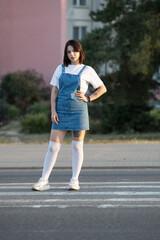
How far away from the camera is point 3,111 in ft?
93.6

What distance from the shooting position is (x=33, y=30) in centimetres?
3341

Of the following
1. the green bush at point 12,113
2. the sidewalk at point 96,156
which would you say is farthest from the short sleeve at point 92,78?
the green bush at point 12,113

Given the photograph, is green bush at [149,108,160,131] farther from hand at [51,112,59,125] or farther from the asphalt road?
hand at [51,112,59,125]

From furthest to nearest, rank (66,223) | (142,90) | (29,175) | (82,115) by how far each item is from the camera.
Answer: (142,90) < (29,175) < (82,115) < (66,223)

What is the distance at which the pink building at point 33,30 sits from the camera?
33.2 m

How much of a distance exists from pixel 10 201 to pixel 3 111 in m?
21.6

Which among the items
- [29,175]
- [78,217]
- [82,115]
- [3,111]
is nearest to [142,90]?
[3,111]

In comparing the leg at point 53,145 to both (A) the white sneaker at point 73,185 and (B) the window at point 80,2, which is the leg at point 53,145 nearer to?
(A) the white sneaker at point 73,185

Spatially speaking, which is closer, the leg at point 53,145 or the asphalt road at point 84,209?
the asphalt road at point 84,209

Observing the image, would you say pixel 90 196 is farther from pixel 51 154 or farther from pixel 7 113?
pixel 7 113

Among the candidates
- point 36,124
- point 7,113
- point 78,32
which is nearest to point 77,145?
point 36,124

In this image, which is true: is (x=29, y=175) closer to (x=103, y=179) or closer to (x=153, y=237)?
(x=103, y=179)

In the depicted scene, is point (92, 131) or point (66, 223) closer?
point (66, 223)

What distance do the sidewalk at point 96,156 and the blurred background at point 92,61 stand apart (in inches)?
239
